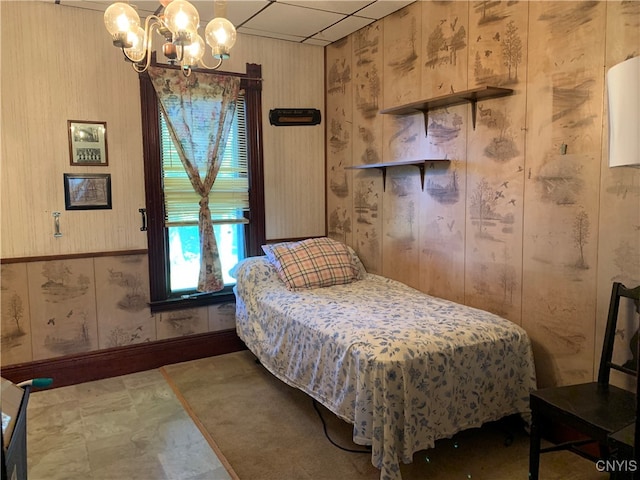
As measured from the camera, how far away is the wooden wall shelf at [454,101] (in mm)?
2576

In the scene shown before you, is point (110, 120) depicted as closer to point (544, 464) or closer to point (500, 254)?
point (500, 254)

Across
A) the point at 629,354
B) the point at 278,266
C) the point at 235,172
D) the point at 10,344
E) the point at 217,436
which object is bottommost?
the point at 217,436

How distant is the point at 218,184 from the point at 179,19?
205cm

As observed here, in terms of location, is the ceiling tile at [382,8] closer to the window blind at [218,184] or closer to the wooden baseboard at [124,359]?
the window blind at [218,184]

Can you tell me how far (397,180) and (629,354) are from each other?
73.6 inches

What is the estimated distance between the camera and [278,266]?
346 centimetres

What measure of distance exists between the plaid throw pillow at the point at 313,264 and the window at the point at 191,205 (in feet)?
1.36

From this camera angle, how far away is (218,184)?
3795 millimetres

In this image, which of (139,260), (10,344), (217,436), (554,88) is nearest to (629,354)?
(554,88)

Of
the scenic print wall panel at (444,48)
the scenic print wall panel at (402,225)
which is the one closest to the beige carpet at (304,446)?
the scenic print wall panel at (402,225)

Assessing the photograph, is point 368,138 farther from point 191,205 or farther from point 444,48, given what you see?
point 191,205

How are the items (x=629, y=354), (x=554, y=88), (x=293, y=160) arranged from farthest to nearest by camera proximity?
(x=293, y=160) < (x=554, y=88) < (x=629, y=354)

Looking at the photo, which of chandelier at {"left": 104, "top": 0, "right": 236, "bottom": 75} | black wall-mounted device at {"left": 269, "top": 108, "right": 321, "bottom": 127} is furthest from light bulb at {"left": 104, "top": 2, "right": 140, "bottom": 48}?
black wall-mounted device at {"left": 269, "top": 108, "right": 321, "bottom": 127}

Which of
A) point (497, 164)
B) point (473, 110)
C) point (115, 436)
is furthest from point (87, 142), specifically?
point (497, 164)
